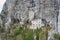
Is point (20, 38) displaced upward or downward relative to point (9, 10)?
downward

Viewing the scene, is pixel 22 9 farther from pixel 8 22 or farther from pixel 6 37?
pixel 6 37

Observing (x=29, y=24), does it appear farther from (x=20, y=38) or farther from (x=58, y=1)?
(x=20, y=38)

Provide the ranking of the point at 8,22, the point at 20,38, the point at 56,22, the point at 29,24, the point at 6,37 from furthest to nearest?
the point at 8,22, the point at 29,24, the point at 56,22, the point at 6,37, the point at 20,38

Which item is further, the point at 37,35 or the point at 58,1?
the point at 58,1

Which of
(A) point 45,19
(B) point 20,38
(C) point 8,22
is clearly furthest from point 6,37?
(C) point 8,22

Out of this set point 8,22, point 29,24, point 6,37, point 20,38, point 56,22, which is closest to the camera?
point 20,38

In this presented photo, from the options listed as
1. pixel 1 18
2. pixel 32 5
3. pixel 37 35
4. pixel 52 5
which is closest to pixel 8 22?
pixel 1 18
